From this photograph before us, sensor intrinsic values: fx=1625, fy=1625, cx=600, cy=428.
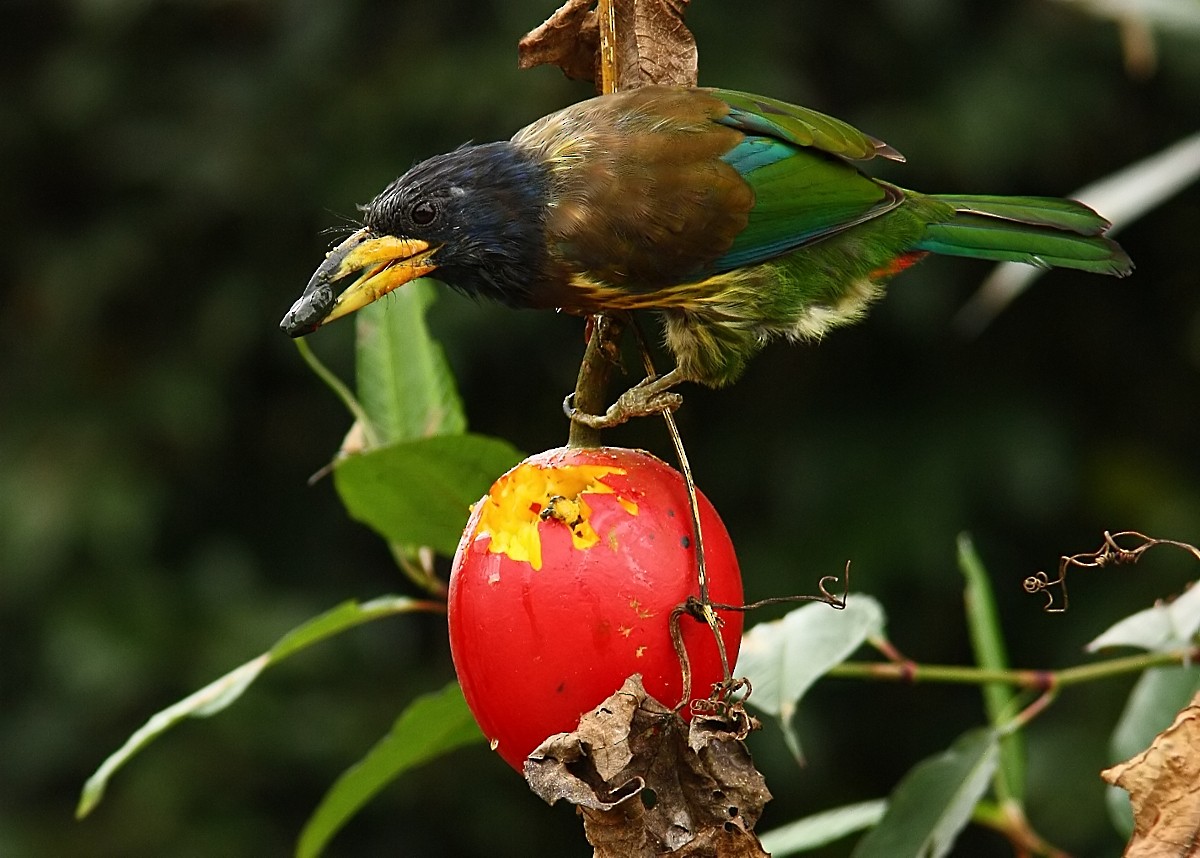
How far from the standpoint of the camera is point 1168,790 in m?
1.26

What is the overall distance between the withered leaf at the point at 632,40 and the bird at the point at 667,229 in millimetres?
28

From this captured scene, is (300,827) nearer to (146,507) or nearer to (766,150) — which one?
(146,507)

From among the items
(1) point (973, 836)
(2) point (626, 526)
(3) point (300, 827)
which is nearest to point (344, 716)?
(3) point (300, 827)

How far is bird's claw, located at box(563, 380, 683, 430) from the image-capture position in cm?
159

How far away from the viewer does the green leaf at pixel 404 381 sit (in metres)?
1.94

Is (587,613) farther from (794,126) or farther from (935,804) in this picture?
(794,126)

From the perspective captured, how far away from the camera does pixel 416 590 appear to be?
507 centimetres

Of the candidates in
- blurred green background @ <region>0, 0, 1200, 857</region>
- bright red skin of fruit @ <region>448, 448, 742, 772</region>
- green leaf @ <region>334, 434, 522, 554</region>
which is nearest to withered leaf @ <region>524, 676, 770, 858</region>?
bright red skin of fruit @ <region>448, 448, 742, 772</region>

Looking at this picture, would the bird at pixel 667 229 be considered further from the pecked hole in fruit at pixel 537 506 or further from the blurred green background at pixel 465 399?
the blurred green background at pixel 465 399

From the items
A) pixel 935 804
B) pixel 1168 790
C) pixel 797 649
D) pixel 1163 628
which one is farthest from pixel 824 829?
pixel 1168 790

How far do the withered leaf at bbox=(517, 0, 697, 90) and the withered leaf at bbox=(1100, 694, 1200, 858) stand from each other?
32.1 inches

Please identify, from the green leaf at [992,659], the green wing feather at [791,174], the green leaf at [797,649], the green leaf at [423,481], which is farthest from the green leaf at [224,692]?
the green leaf at [992,659]

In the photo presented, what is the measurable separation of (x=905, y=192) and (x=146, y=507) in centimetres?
289

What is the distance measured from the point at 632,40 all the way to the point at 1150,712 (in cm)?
105
